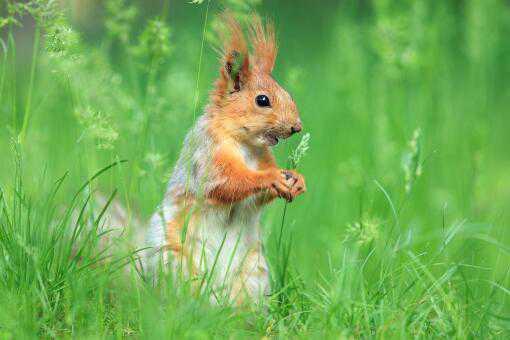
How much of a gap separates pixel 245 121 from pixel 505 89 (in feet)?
17.0

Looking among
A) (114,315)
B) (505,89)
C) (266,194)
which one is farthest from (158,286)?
(505,89)

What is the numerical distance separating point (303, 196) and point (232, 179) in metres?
2.51

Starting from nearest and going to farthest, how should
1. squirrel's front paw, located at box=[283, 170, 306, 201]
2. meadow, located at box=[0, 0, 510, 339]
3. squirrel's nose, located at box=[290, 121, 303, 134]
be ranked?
meadow, located at box=[0, 0, 510, 339]
squirrel's front paw, located at box=[283, 170, 306, 201]
squirrel's nose, located at box=[290, 121, 303, 134]

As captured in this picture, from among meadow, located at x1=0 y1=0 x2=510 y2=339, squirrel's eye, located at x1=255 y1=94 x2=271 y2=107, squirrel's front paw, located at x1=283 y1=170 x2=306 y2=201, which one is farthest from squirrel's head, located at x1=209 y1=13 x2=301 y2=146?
squirrel's front paw, located at x1=283 y1=170 x2=306 y2=201

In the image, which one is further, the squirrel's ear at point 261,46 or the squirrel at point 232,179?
the squirrel's ear at point 261,46

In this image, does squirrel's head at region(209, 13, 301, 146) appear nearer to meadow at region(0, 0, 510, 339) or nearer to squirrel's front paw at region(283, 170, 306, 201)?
meadow at region(0, 0, 510, 339)

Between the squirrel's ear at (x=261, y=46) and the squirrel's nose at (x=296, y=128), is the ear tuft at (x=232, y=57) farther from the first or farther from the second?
the squirrel's nose at (x=296, y=128)

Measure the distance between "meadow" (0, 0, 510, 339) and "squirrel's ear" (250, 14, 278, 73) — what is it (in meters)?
0.16

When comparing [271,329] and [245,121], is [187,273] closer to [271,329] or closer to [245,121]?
[271,329]

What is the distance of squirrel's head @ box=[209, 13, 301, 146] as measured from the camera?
10.5ft

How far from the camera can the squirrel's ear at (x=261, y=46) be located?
11.2ft

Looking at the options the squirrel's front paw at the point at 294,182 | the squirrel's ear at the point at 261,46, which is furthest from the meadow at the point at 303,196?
the squirrel's front paw at the point at 294,182

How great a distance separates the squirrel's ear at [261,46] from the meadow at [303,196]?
0.16m

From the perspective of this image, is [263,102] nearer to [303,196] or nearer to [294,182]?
[294,182]
